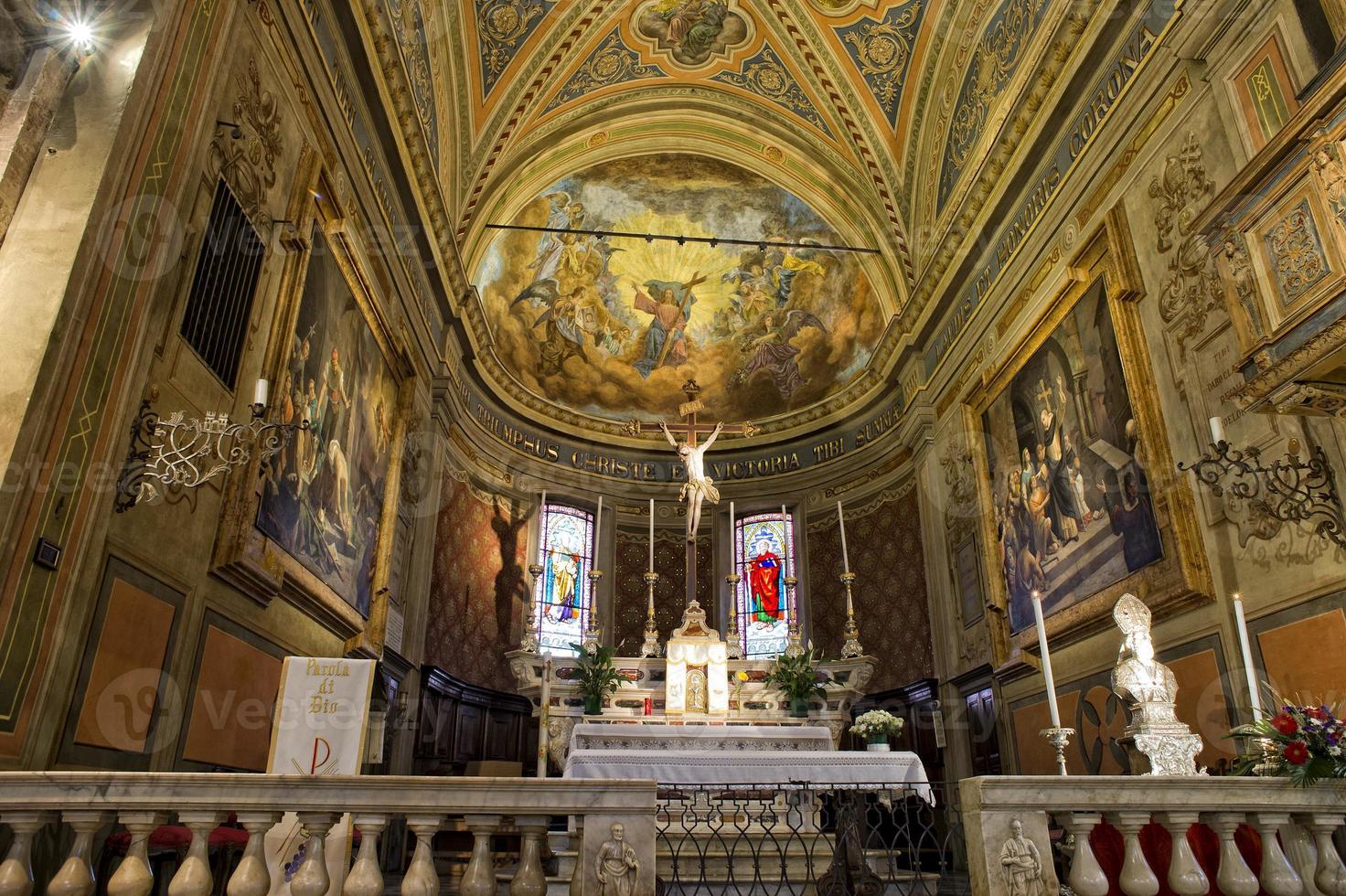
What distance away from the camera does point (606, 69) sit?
49.3ft

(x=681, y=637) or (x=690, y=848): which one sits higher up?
(x=681, y=637)

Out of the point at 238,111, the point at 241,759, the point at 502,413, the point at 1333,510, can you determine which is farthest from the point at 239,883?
the point at 502,413

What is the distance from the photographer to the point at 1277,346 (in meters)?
5.15

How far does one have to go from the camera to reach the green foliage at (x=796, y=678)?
10.6m

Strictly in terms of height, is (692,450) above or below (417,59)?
below

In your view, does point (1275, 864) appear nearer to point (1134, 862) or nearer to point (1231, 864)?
point (1231, 864)

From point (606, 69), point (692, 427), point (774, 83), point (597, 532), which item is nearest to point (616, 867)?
point (692, 427)

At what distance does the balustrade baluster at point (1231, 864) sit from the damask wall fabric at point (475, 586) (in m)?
9.90

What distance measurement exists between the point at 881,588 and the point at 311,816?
12.1 m

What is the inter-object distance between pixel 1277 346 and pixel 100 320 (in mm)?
6623

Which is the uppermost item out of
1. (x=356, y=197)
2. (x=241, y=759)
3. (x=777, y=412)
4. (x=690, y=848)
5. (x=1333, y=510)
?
(x=777, y=412)

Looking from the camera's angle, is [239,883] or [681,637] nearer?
[239,883]

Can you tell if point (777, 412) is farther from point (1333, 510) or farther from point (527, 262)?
point (1333, 510)

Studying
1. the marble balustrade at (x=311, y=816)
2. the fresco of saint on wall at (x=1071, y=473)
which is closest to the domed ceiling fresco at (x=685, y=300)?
the fresco of saint on wall at (x=1071, y=473)
